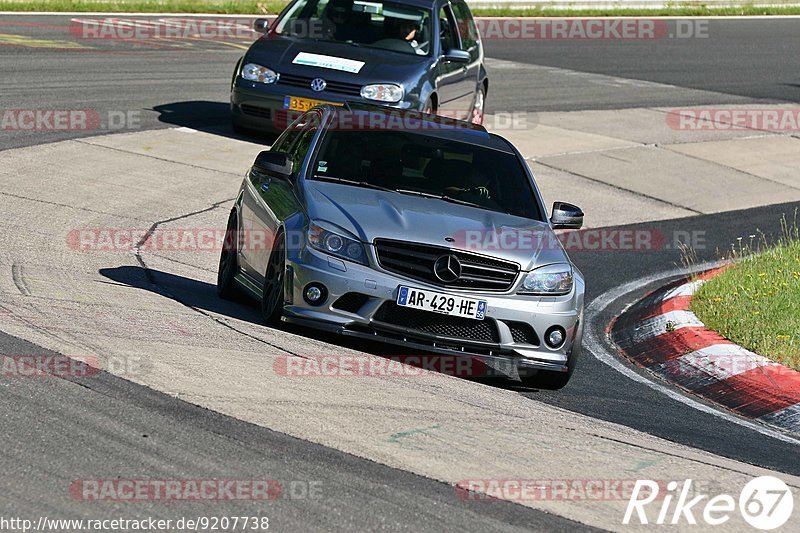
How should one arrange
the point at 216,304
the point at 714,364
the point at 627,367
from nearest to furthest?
the point at 714,364
the point at 216,304
the point at 627,367

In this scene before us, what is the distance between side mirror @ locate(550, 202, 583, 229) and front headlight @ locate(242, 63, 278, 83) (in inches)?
280

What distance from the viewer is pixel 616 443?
22.6ft

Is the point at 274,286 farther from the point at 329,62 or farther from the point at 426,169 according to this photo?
the point at 329,62

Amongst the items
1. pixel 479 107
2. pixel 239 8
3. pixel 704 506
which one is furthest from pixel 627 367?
pixel 239 8

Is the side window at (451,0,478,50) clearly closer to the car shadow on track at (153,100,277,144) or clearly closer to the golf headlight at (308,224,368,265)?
the car shadow on track at (153,100,277,144)

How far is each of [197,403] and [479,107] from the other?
12662mm

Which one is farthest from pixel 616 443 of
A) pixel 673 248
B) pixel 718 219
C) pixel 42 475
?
pixel 718 219

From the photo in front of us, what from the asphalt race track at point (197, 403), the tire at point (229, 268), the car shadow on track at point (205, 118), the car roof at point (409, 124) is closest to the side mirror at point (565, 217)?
the car roof at point (409, 124)

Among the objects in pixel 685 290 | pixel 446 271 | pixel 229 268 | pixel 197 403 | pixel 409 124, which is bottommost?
pixel 685 290

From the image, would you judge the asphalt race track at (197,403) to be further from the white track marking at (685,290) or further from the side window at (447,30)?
the side window at (447,30)

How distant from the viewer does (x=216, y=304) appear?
9.37m

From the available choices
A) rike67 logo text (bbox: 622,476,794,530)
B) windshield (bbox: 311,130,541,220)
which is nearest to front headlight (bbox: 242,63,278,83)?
windshield (bbox: 311,130,541,220)

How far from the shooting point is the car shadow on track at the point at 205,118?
17.0 metres

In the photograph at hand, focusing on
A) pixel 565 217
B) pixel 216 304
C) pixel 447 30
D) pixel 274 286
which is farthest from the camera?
pixel 447 30
